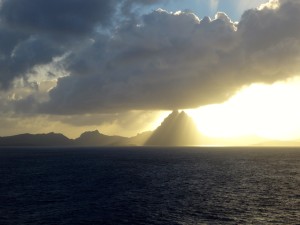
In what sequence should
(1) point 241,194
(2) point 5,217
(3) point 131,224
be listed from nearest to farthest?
1. (3) point 131,224
2. (2) point 5,217
3. (1) point 241,194

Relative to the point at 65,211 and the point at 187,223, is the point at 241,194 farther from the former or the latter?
the point at 65,211

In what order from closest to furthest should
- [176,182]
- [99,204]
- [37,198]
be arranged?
1. [99,204]
2. [37,198]
3. [176,182]

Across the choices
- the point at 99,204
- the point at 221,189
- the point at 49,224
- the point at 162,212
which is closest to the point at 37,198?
the point at 99,204

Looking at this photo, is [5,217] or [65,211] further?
[65,211]

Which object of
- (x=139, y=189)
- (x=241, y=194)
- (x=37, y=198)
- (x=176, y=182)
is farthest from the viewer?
(x=176, y=182)

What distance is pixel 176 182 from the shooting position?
4983 inches

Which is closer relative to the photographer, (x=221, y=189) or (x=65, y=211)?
(x=65, y=211)

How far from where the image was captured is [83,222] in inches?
2704

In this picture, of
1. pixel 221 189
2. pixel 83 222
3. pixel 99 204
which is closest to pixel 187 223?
pixel 83 222

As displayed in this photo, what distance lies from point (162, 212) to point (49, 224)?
23.5 meters

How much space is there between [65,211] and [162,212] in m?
20.8

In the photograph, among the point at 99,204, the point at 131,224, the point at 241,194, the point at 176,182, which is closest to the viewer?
the point at 131,224

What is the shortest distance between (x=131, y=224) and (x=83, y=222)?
9178 mm

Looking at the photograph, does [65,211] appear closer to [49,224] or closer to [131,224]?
[49,224]
